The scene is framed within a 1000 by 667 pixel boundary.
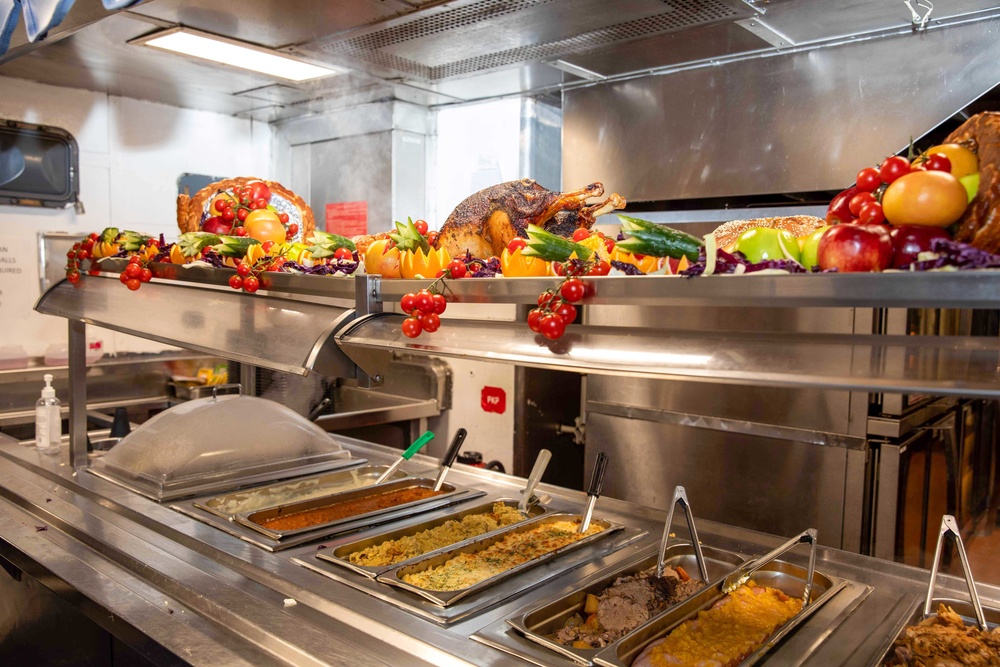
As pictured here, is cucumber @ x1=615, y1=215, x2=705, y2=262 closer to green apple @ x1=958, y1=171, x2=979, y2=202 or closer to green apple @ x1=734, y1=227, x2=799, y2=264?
green apple @ x1=734, y1=227, x2=799, y2=264

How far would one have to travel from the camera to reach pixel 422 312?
4.80 ft

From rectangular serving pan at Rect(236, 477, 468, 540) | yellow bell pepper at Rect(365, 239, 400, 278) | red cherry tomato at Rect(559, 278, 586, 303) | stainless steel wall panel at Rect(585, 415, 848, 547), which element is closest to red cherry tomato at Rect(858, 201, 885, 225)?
red cherry tomato at Rect(559, 278, 586, 303)

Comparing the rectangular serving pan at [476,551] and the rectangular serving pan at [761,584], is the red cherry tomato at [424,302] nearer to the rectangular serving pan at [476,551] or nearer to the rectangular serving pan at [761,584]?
the rectangular serving pan at [476,551]

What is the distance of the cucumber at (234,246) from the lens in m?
2.11

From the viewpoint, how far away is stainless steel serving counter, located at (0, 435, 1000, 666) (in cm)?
140

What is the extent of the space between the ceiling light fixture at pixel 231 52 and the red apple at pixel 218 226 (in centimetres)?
93

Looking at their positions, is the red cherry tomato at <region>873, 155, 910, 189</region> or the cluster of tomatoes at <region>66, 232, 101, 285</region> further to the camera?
the cluster of tomatoes at <region>66, 232, 101, 285</region>

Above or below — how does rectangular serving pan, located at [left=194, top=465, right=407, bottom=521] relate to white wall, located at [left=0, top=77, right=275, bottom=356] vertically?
below

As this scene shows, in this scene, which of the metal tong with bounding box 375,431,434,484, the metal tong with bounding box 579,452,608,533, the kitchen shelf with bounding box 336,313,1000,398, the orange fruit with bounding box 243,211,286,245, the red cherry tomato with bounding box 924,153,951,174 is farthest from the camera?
the metal tong with bounding box 375,431,434,484

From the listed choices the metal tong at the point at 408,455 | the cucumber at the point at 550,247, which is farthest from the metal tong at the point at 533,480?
the cucumber at the point at 550,247

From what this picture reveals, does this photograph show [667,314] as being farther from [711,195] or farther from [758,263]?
[758,263]

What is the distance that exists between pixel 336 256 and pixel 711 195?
1.96m

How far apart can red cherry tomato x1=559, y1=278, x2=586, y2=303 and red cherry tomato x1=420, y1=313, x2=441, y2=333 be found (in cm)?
29

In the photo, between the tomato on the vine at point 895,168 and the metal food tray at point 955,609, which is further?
the metal food tray at point 955,609
